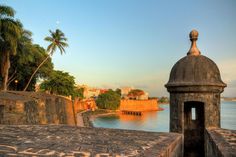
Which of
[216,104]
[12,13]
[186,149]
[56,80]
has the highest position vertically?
[12,13]

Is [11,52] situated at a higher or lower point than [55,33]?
lower

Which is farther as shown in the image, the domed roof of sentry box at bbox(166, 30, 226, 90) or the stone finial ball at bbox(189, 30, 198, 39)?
the stone finial ball at bbox(189, 30, 198, 39)

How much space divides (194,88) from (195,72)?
0.48 meters

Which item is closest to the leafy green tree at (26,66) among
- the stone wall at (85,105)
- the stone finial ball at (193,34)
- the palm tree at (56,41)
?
the palm tree at (56,41)

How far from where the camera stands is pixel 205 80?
590 centimetres

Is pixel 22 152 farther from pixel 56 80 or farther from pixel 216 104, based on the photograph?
pixel 56 80

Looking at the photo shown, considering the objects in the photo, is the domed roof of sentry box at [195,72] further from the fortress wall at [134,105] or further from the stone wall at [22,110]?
the fortress wall at [134,105]

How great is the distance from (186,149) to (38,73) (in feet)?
96.3

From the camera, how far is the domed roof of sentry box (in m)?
5.91

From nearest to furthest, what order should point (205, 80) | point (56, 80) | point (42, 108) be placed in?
point (205, 80) → point (42, 108) → point (56, 80)

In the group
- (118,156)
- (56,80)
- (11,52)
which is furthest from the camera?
(56,80)

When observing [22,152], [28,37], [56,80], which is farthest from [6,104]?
[56,80]

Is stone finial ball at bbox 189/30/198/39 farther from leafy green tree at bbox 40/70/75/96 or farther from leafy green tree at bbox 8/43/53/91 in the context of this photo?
leafy green tree at bbox 40/70/75/96

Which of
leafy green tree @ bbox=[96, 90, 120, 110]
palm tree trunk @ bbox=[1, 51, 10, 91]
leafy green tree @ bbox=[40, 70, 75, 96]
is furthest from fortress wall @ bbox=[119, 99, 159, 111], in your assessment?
palm tree trunk @ bbox=[1, 51, 10, 91]
